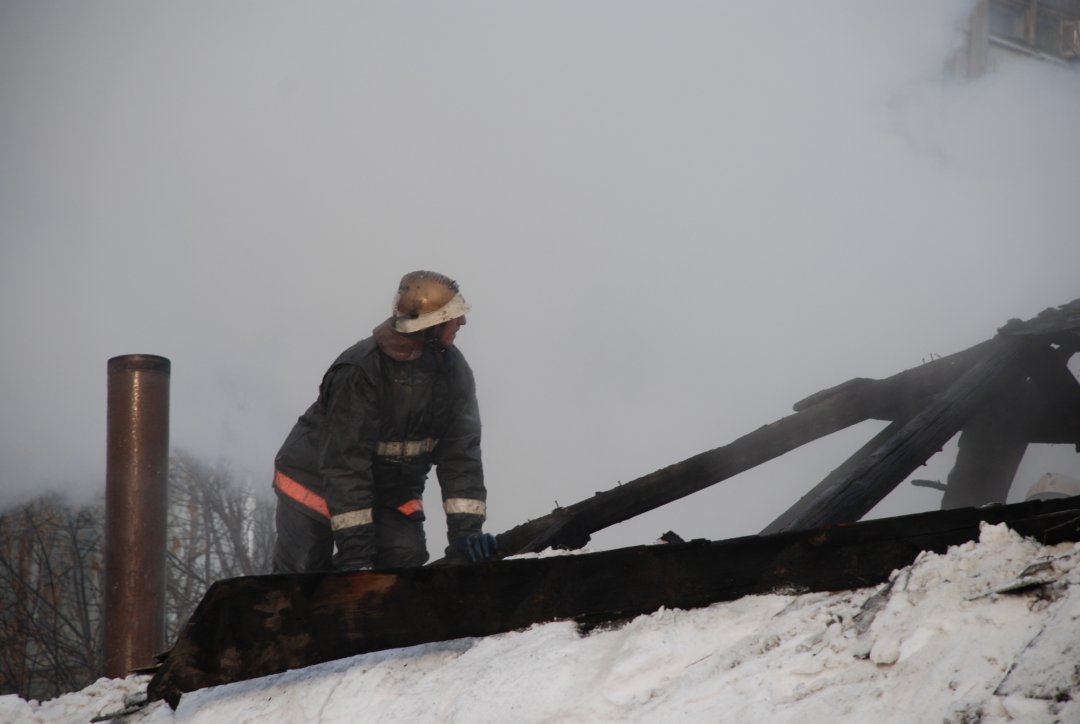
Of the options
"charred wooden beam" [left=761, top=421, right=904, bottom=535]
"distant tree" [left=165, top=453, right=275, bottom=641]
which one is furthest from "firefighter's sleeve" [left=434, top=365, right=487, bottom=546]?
"distant tree" [left=165, top=453, right=275, bottom=641]

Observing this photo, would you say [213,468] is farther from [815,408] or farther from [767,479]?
[815,408]

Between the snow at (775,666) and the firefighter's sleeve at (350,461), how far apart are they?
4.39ft

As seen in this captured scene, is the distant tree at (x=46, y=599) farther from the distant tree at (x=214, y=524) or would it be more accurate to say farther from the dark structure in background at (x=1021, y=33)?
the dark structure in background at (x=1021, y=33)

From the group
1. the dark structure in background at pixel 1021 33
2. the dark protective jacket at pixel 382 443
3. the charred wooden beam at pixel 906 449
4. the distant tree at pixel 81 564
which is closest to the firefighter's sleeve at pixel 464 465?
the dark protective jacket at pixel 382 443

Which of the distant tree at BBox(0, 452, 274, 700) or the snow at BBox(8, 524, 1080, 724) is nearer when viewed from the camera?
the snow at BBox(8, 524, 1080, 724)

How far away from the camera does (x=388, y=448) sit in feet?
14.3

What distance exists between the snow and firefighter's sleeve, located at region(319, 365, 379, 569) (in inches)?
52.7

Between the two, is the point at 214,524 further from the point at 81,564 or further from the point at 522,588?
the point at 522,588

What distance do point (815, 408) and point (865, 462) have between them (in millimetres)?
756

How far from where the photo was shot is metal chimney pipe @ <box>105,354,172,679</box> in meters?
5.71

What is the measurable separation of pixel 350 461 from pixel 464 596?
1705mm

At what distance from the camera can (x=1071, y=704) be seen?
1.58m

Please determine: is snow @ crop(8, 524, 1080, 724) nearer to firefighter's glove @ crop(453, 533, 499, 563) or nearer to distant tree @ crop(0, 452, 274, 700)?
firefighter's glove @ crop(453, 533, 499, 563)

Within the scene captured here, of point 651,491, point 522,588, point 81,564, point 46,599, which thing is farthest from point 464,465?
point 46,599
